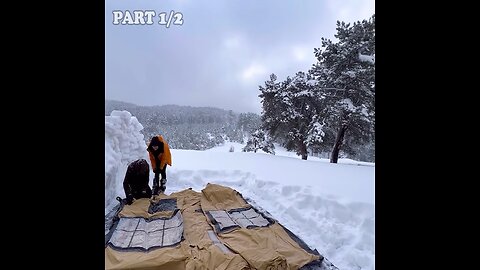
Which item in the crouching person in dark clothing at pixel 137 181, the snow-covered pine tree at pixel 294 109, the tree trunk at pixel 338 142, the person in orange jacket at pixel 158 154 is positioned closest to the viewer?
the crouching person in dark clothing at pixel 137 181

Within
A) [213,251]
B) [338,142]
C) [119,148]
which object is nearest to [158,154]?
[119,148]

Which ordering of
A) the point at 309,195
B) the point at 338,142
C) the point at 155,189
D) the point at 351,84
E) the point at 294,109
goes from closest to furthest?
1. the point at 309,195
2. the point at 155,189
3. the point at 351,84
4. the point at 338,142
5. the point at 294,109

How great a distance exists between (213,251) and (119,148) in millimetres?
3507

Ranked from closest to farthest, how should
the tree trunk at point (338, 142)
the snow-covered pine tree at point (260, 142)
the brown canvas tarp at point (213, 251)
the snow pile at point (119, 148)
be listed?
the brown canvas tarp at point (213, 251) → the snow pile at point (119, 148) → the tree trunk at point (338, 142) → the snow-covered pine tree at point (260, 142)

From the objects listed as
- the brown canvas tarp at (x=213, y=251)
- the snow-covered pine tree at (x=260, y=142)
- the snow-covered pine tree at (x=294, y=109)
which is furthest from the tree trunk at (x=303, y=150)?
the brown canvas tarp at (x=213, y=251)

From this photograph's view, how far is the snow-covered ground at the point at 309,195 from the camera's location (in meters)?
2.86

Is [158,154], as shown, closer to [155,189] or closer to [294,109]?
[155,189]

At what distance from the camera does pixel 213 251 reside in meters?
2.46

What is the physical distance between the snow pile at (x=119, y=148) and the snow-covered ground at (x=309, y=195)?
0.02 meters

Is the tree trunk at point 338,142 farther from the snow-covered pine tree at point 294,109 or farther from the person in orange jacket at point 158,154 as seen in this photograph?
the person in orange jacket at point 158,154

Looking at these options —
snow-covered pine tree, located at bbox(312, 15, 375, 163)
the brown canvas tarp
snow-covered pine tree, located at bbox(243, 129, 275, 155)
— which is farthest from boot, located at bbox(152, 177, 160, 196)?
snow-covered pine tree, located at bbox(243, 129, 275, 155)

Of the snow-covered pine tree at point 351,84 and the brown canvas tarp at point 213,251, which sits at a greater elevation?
the snow-covered pine tree at point 351,84
